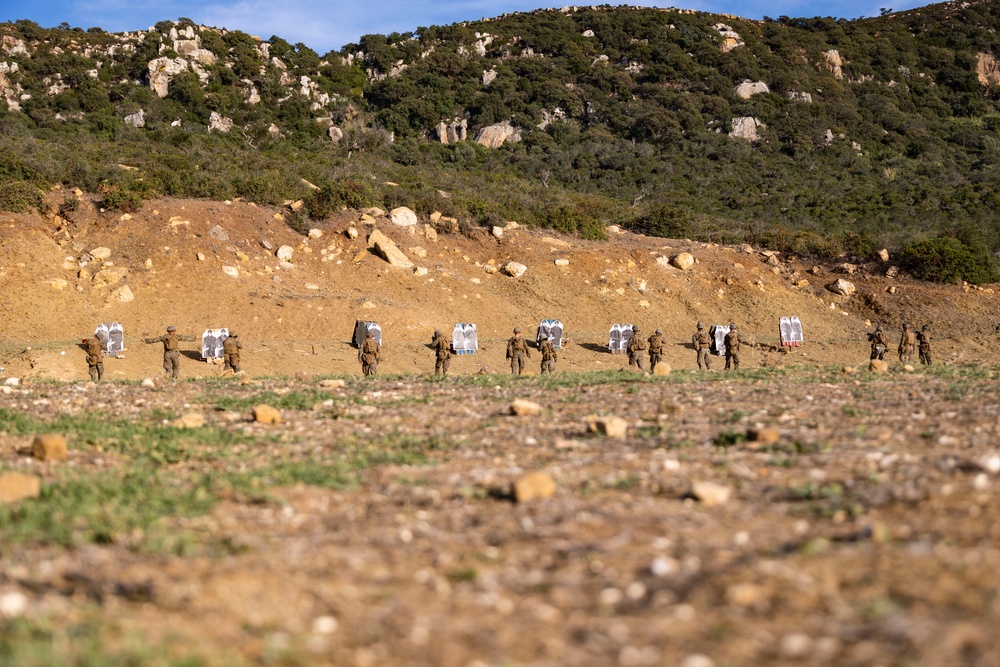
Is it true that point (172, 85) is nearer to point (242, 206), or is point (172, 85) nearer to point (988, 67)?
point (242, 206)

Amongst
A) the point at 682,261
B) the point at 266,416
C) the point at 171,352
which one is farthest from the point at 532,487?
the point at 682,261

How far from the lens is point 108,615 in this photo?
3758mm

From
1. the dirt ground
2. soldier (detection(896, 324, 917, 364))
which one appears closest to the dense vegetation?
soldier (detection(896, 324, 917, 364))

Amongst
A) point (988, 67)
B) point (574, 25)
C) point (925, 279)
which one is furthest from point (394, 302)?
point (988, 67)

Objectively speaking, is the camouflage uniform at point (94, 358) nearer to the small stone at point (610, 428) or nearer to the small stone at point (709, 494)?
the small stone at point (610, 428)

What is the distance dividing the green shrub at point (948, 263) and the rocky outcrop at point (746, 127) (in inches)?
1152

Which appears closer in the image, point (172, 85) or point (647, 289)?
point (647, 289)

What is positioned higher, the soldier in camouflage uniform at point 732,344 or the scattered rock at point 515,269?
the scattered rock at point 515,269

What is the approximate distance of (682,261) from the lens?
36344 millimetres

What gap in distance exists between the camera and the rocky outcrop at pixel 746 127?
210 feet

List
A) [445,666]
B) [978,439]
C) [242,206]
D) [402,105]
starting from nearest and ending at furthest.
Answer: [445,666], [978,439], [242,206], [402,105]

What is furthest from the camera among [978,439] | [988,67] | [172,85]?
[988,67]

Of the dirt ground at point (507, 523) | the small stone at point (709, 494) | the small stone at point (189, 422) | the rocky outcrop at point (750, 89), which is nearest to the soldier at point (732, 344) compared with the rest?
the dirt ground at point (507, 523)

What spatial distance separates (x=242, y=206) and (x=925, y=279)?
3140 cm
